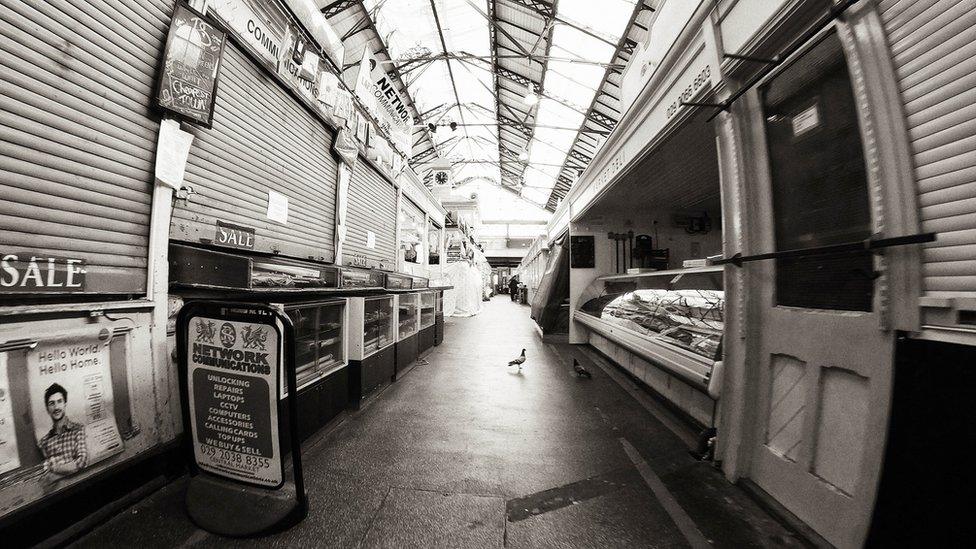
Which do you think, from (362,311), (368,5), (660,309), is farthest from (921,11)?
(368,5)

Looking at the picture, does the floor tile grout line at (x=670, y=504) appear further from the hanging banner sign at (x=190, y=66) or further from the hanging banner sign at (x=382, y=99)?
the hanging banner sign at (x=382, y=99)

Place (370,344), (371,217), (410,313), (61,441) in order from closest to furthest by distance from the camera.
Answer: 1. (61,441)
2. (370,344)
3. (371,217)
4. (410,313)

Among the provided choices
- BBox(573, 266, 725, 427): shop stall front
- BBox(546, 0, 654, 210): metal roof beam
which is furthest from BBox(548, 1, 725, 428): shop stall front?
BBox(546, 0, 654, 210): metal roof beam

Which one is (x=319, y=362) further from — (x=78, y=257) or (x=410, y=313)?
(x=410, y=313)

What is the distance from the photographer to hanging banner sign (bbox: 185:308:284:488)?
4.94 ft

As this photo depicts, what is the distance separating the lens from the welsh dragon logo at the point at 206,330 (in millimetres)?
1583

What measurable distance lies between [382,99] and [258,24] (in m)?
1.70

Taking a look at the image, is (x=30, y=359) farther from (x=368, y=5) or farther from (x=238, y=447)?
(x=368, y=5)

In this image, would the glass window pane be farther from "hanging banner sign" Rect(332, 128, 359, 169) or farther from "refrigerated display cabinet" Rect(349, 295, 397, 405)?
"hanging banner sign" Rect(332, 128, 359, 169)

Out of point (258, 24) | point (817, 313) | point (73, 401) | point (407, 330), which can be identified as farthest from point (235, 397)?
point (407, 330)

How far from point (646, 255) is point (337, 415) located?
478 centimetres

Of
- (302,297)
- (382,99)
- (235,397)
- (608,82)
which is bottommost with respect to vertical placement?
(235,397)

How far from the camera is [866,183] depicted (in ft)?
4.33

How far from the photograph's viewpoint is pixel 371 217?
4.23 meters
